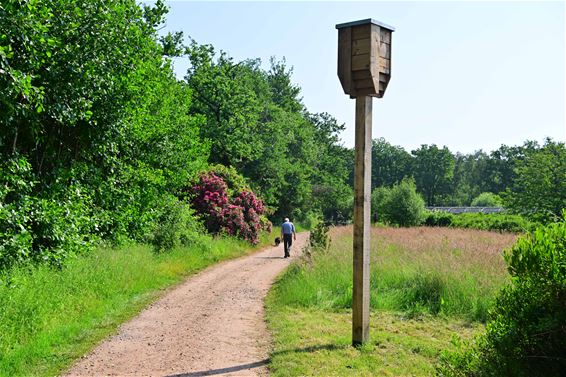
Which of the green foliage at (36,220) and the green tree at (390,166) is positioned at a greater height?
the green tree at (390,166)

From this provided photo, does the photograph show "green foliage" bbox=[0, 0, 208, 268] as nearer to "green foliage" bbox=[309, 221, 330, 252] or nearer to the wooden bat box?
the wooden bat box

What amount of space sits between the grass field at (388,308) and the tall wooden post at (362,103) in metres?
0.69

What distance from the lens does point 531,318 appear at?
4422 mm

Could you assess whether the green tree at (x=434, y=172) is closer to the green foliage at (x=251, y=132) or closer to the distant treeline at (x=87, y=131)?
the green foliage at (x=251, y=132)

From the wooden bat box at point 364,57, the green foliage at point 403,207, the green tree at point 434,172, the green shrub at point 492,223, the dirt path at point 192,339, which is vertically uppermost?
the green tree at point 434,172

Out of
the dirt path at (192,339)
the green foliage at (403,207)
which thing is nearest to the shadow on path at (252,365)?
the dirt path at (192,339)

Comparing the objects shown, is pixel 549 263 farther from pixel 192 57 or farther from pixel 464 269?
pixel 192 57

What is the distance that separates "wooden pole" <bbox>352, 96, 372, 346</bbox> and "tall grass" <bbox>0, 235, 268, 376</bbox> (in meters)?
4.29

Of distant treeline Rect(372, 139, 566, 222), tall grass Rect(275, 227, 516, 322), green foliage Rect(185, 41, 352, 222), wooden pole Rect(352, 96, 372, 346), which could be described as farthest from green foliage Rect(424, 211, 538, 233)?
distant treeline Rect(372, 139, 566, 222)

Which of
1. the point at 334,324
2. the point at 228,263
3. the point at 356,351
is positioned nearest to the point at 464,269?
the point at 334,324

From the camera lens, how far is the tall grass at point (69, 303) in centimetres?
679

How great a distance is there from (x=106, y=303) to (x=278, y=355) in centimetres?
482

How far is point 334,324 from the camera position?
830cm

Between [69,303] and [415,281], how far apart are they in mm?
7100
